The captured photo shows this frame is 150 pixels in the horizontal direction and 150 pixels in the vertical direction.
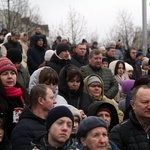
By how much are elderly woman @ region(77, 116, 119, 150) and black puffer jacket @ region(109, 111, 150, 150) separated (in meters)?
0.16

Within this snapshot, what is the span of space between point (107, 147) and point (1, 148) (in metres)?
1.37

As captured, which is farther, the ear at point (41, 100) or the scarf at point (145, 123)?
the ear at point (41, 100)

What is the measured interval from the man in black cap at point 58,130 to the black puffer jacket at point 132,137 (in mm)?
513

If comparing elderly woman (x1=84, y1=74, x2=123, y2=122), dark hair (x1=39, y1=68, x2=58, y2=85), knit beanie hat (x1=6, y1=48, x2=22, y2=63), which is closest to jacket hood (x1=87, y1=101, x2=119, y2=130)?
dark hair (x1=39, y1=68, x2=58, y2=85)

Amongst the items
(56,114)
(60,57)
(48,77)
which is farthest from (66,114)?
(60,57)

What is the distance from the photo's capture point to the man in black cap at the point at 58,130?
397 centimetres

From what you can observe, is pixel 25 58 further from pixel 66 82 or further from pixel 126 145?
pixel 126 145

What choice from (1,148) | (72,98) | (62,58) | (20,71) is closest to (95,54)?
(62,58)

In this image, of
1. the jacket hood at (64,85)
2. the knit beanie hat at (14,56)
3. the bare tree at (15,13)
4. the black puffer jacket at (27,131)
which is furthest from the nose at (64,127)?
the bare tree at (15,13)

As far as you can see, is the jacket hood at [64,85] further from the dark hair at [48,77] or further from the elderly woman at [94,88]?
the dark hair at [48,77]

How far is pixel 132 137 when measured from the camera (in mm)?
4219

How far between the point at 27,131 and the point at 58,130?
2.03 feet

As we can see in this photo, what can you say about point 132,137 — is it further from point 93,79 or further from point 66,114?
point 93,79

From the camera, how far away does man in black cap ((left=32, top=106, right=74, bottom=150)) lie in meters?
3.97
